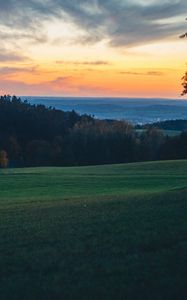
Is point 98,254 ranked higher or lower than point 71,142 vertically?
higher

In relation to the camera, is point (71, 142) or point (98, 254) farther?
point (71, 142)

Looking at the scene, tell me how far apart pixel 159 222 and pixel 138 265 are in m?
4.20

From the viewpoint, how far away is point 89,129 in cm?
11744

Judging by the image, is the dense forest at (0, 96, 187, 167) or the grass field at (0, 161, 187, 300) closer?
the grass field at (0, 161, 187, 300)

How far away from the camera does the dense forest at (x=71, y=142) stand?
4058 inches

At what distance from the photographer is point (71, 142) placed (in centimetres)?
10944

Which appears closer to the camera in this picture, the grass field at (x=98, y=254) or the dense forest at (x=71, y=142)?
the grass field at (x=98, y=254)

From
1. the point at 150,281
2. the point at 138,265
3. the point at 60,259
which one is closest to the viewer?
the point at 150,281

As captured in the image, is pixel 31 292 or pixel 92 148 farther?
pixel 92 148

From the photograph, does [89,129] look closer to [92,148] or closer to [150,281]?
[92,148]

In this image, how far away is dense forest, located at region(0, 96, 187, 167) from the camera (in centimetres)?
10306

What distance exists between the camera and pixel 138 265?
Answer: 29.9 ft

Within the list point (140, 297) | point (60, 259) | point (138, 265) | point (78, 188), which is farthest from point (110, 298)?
point (78, 188)

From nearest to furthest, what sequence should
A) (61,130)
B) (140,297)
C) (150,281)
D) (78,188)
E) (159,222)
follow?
(140,297), (150,281), (159,222), (78,188), (61,130)
